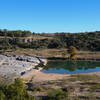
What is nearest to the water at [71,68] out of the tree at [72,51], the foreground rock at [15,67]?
the foreground rock at [15,67]

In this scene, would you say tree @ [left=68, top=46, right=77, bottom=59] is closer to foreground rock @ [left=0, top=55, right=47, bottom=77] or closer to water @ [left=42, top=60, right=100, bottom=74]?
water @ [left=42, top=60, right=100, bottom=74]

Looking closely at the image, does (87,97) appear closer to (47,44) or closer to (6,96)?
(6,96)

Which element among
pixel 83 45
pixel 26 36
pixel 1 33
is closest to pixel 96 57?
pixel 83 45

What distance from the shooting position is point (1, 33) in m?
114

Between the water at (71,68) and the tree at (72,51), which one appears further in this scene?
the tree at (72,51)

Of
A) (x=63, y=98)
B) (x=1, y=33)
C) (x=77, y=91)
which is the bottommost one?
(x=77, y=91)

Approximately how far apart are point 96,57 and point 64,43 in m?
26.5

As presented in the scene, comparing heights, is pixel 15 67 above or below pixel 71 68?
above

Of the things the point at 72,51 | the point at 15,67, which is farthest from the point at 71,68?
the point at 15,67

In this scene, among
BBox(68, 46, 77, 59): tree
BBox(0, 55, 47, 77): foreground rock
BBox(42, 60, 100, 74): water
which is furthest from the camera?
BBox(68, 46, 77, 59): tree

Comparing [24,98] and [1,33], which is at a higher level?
[1,33]

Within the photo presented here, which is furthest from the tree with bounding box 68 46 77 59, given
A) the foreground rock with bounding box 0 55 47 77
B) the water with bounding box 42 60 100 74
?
the foreground rock with bounding box 0 55 47 77

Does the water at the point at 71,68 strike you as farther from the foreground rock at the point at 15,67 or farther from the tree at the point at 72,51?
the tree at the point at 72,51

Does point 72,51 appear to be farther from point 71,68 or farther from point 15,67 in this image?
point 15,67
